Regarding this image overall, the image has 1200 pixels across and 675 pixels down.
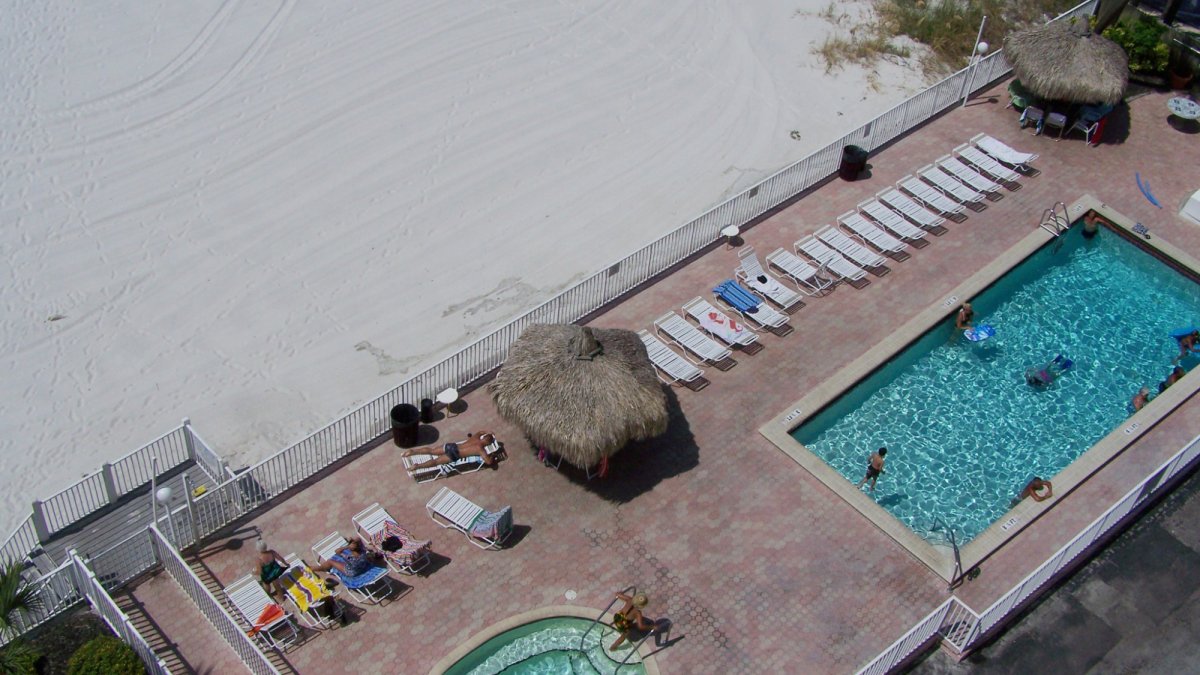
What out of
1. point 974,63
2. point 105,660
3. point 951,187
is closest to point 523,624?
point 105,660

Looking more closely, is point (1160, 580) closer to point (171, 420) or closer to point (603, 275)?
point (603, 275)

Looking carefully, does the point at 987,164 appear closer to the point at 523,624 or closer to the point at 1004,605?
the point at 1004,605

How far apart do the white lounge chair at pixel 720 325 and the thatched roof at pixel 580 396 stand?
3181mm

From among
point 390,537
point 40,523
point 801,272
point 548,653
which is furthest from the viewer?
point 801,272

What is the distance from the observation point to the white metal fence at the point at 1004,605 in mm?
18547

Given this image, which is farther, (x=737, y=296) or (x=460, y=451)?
(x=737, y=296)

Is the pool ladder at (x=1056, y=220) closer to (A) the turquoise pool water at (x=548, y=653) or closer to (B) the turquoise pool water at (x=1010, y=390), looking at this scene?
(B) the turquoise pool water at (x=1010, y=390)

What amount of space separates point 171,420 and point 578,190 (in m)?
10.4

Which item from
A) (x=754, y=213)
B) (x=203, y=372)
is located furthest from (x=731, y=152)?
(x=203, y=372)

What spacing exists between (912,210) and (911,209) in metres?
0.03

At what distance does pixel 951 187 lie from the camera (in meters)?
27.8

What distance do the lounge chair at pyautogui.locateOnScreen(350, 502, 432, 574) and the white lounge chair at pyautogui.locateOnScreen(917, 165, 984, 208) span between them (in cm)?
1450

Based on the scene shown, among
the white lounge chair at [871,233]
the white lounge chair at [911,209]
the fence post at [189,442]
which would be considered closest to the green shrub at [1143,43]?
the white lounge chair at [911,209]

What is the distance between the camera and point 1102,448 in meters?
22.3
